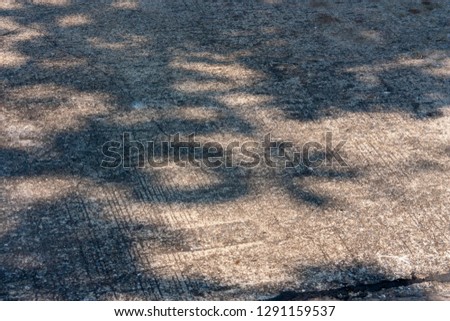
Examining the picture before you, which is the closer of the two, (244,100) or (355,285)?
(355,285)

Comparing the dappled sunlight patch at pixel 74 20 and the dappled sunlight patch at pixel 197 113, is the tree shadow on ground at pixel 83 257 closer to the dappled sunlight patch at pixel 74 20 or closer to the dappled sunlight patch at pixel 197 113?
the dappled sunlight patch at pixel 197 113

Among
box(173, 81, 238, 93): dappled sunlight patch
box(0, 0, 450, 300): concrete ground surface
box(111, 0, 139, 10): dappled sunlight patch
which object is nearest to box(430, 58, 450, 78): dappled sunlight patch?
box(0, 0, 450, 300): concrete ground surface

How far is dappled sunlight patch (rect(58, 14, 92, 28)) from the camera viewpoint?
494 centimetres

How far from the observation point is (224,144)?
402 cm

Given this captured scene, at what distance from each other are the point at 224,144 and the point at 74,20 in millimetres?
1600

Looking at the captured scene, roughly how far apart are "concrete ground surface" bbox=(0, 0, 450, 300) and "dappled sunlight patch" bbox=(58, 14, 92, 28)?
0.02 m

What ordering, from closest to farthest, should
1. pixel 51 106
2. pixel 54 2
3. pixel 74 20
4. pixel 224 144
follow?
pixel 224 144 < pixel 51 106 < pixel 74 20 < pixel 54 2

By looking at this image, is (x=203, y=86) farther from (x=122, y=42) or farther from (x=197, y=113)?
(x=122, y=42)

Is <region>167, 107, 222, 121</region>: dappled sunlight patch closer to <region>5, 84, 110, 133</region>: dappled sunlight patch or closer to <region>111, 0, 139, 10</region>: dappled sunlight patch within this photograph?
<region>5, 84, 110, 133</region>: dappled sunlight patch

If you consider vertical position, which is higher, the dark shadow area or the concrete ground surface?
the concrete ground surface

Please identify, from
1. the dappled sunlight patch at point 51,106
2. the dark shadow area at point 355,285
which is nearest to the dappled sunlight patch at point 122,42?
the dappled sunlight patch at point 51,106

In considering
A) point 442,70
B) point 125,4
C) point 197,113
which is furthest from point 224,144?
point 125,4
